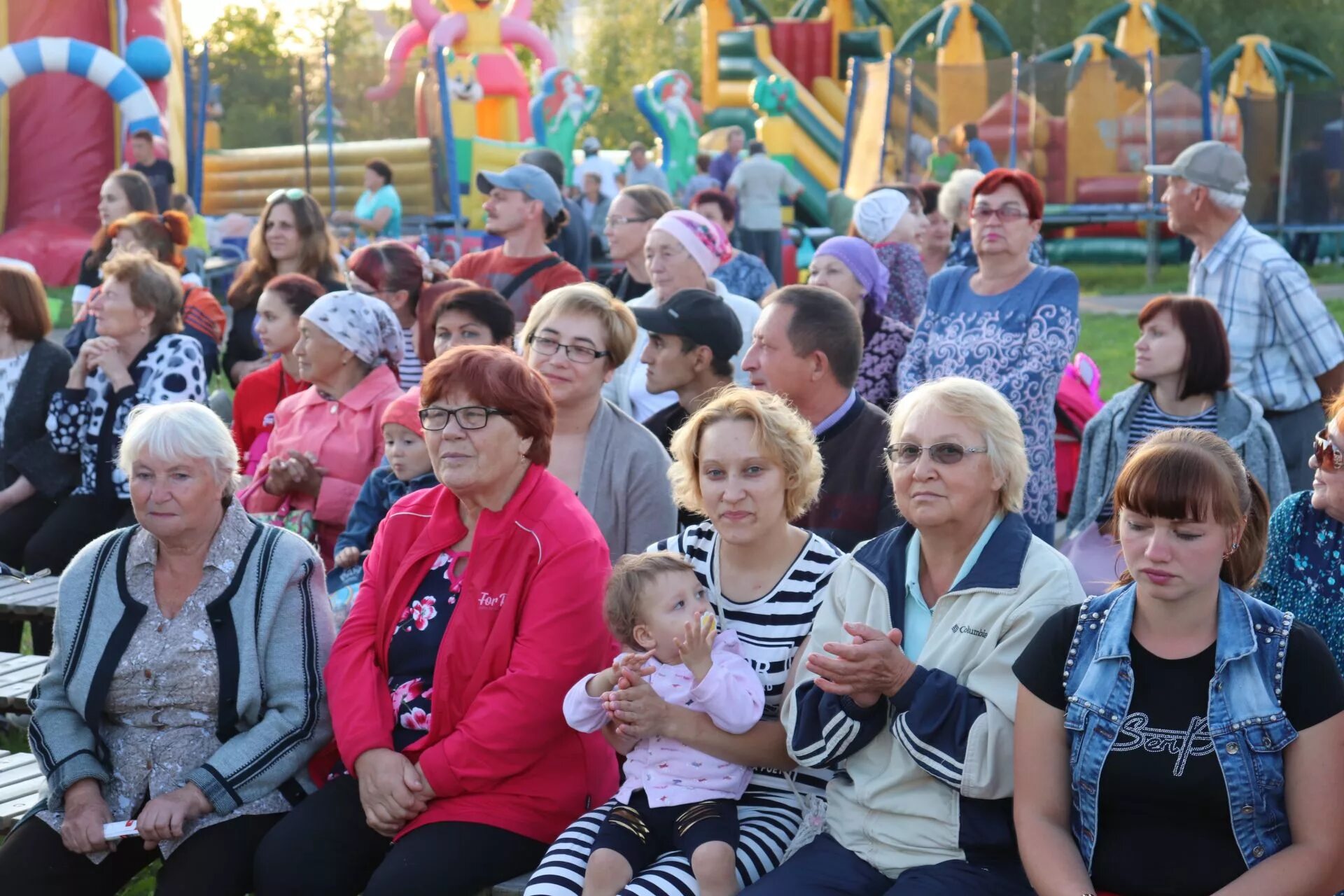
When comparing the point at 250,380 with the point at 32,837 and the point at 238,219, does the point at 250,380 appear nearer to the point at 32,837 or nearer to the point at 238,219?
the point at 32,837

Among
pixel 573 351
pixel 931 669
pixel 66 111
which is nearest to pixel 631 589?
pixel 931 669

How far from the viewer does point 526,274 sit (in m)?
6.82

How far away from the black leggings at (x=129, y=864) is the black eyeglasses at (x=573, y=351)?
5.20ft

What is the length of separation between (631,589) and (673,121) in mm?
23854

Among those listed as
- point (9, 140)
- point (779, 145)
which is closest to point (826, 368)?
point (9, 140)

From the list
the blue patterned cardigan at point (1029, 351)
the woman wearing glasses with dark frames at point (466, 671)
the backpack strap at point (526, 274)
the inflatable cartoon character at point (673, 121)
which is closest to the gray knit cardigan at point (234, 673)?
the woman wearing glasses with dark frames at point (466, 671)

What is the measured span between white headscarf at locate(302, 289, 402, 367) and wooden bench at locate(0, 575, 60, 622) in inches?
50.5

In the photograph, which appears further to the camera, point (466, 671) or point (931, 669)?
point (466, 671)

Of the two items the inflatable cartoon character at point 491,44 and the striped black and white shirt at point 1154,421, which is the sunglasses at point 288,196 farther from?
the inflatable cartoon character at point 491,44

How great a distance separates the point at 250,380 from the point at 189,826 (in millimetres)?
2758

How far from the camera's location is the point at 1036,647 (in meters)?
2.96

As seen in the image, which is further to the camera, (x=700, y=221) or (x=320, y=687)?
(x=700, y=221)

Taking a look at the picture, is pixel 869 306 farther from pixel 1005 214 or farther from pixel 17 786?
pixel 17 786

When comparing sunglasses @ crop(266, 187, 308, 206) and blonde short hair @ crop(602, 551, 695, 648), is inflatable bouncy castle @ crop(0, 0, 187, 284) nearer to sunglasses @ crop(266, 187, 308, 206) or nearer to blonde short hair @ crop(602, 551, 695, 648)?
sunglasses @ crop(266, 187, 308, 206)
